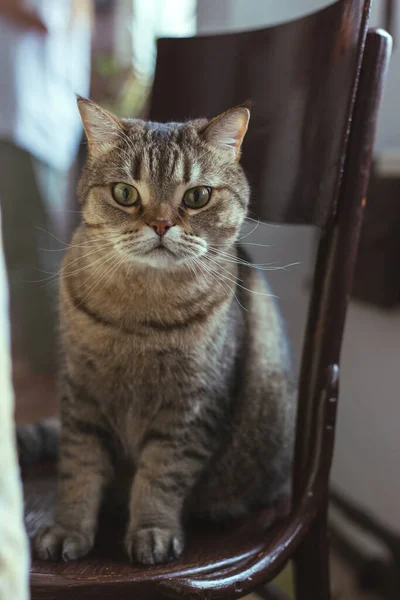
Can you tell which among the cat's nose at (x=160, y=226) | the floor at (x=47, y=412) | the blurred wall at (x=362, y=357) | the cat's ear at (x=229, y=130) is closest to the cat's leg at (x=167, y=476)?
the cat's nose at (x=160, y=226)

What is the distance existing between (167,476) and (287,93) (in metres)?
0.52

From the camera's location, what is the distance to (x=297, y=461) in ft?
2.52

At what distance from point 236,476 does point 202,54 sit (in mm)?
620

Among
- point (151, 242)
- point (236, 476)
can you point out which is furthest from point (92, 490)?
point (151, 242)

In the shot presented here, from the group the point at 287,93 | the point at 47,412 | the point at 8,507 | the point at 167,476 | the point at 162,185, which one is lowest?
the point at 47,412

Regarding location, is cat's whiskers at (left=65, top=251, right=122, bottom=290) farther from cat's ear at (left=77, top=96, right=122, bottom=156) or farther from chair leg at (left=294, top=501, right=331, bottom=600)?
chair leg at (left=294, top=501, right=331, bottom=600)

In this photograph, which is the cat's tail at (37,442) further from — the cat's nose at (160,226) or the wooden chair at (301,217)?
the cat's nose at (160,226)

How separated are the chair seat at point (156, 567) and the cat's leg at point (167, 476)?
3 centimetres

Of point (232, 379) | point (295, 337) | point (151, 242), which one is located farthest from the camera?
point (295, 337)

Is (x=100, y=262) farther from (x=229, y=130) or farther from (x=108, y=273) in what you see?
(x=229, y=130)

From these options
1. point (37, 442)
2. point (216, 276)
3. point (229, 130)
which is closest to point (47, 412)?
point (37, 442)

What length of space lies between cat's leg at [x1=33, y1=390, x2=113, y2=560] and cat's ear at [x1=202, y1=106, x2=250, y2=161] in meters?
0.40

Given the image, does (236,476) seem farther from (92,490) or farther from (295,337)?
(295,337)

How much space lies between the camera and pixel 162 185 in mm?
677
